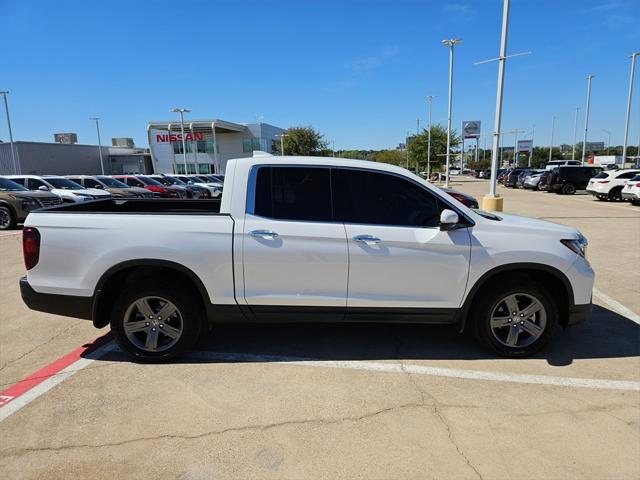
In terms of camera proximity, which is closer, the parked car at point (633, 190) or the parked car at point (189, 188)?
the parked car at point (633, 190)

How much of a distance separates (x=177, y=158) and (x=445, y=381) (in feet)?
217

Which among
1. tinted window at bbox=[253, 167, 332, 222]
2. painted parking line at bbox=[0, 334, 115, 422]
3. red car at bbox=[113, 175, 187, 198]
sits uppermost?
tinted window at bbox=[253, 167, 332, 222]

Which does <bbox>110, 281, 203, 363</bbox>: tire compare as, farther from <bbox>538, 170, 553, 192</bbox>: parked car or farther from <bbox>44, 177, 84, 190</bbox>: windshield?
<bbox>538, 170, 553, 192</bbox>: parked car

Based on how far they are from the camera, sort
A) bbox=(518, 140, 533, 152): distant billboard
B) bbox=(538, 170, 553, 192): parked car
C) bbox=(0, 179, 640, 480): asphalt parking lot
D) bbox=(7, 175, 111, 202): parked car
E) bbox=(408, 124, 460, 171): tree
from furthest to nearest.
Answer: bbox=(518, 140, 533, 152): distant billboard, bbox=(408, 124, 460, 171): tree, bbox=(538, 170, 553, 192): parked car, bbox=(7, 175, 111, 202): parked car, bbox=(0, 179, 640, 480): asphalt parking lot

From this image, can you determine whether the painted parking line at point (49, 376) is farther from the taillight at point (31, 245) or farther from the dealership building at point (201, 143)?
the dealership building at point (201, 143)

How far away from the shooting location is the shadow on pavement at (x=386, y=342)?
396cm

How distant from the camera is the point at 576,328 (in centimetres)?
462

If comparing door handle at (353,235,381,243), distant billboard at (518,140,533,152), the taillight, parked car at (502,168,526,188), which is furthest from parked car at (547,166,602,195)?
distant billboard at (518,140,533,152)

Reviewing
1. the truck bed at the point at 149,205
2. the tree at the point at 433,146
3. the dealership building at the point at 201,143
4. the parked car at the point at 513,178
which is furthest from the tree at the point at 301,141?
the truck bed at the point at 149,205

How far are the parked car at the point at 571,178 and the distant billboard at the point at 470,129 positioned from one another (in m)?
25.9

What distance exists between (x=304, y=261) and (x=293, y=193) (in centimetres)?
62

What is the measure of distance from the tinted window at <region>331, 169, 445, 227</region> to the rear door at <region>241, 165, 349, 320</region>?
13 centimetres

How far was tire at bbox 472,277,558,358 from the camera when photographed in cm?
373

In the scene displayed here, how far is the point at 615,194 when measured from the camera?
72.7 feet
